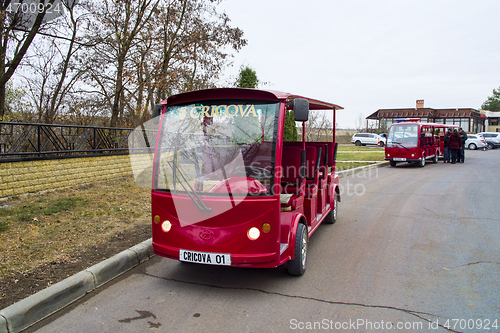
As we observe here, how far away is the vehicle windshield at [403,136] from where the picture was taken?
58.7ft

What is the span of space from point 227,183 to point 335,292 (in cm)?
172

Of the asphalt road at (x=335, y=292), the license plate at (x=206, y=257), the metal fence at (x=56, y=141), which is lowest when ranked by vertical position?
the asphalt road at (x=335, y=292)

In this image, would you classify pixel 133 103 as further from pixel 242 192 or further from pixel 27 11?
pixel 242 192

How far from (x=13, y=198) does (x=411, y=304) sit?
8.15 metres

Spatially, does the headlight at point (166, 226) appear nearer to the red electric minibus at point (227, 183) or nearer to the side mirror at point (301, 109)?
the red electric minibus at point (227, 183)

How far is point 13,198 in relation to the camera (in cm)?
769

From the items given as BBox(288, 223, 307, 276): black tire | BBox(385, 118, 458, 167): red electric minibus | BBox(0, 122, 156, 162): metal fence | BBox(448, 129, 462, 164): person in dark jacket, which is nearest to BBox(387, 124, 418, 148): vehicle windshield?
BBox(385, 118, 458, 167): red electric minibus

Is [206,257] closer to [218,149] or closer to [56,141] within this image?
[218,149]

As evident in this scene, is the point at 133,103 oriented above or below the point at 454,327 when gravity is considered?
above

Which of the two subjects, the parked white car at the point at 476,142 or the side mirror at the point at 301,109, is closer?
the side mirror at the point at 301,109

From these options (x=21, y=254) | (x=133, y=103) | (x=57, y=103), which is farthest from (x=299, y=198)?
(x=133, y=103)

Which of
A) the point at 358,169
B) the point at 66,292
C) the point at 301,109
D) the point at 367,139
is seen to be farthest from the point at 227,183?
the point at 367,139

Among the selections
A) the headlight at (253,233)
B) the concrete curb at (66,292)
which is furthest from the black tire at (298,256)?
the concrete curb at (66,292)

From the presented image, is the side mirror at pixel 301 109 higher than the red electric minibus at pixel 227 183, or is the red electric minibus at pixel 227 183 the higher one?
the side mirror at pixel 301 109
